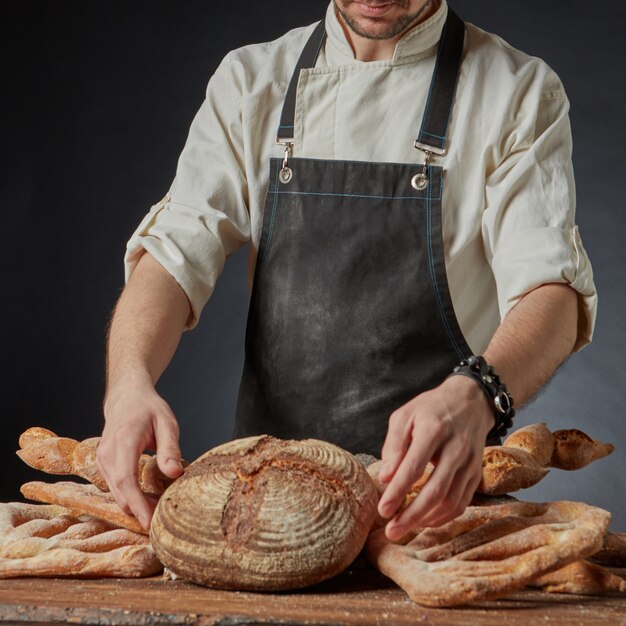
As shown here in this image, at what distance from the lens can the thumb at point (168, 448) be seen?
1381 millimetres

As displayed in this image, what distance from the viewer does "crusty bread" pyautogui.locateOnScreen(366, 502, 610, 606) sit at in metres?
1.21

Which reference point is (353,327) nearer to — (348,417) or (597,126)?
(348,417)

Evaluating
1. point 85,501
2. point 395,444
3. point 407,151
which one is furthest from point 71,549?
point 407,151

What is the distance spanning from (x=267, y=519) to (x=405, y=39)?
1095 mm

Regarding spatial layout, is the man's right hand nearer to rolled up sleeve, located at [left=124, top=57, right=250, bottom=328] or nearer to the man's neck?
rolled up sleeve, located at [left=124, top=57, right=250, bottom=328]

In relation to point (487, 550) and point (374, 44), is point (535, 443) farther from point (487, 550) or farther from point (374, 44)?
point (374, 44)

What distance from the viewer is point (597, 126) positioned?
145 inches

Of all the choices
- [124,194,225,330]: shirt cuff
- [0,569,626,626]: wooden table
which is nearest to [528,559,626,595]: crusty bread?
[0,569,626,626]: wooden table

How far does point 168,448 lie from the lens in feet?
4.62

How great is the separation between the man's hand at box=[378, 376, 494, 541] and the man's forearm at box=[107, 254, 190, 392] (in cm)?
46

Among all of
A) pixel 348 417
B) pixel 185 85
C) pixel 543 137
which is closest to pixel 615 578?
pixel 348 417

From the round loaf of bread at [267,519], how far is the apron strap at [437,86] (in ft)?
2.67

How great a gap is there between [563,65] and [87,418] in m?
2.14

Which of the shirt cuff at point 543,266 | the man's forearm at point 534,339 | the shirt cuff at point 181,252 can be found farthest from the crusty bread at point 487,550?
the shirt cuff at point 181,252
